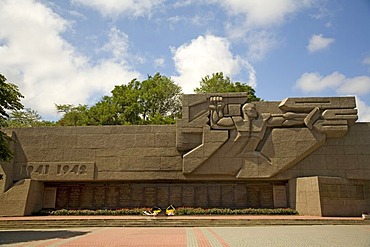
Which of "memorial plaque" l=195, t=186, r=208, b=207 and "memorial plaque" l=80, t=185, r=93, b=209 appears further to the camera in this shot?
"memorial plaque" l=80, t=185, r=93, b=209

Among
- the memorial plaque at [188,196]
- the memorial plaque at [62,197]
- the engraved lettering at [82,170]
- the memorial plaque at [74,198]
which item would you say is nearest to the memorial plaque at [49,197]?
the memorial plaque at [62,197]

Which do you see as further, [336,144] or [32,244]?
[336,144]

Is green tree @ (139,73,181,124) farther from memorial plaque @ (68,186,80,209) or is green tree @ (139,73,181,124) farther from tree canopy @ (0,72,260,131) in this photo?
memorial plaque @ (68,186,80,209)

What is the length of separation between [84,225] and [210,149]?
7.35 m

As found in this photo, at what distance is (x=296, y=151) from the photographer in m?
17.6

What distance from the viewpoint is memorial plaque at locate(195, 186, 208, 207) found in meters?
18.1

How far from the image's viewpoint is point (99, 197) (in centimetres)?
1853

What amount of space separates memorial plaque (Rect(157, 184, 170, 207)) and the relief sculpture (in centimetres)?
177

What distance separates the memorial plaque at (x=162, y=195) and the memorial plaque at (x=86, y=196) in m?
3.90

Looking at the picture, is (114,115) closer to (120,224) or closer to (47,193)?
(47,193)

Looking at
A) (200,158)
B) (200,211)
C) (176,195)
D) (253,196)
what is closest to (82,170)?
(176,195)

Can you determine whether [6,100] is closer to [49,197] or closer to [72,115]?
[49,197]

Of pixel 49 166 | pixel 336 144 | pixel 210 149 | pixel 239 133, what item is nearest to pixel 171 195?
pixel 210 149

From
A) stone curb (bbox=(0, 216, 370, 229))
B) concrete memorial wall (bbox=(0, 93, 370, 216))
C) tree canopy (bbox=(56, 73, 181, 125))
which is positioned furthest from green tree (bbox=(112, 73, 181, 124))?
stone curb (bbox=(0, 216, 370, 229))
